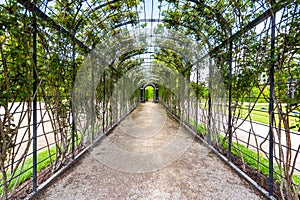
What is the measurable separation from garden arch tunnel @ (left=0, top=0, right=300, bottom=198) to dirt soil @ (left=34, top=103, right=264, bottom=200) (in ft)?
1.10

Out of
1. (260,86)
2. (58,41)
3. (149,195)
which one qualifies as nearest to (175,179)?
(149,195)

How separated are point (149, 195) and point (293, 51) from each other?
7.38 ft

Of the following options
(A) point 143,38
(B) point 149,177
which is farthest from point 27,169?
(A) point 143,38

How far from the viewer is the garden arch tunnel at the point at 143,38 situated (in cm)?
167

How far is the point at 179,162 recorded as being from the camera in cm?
294

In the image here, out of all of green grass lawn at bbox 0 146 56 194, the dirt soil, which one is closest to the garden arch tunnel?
green grass lawn at bbox 0 146 56 194

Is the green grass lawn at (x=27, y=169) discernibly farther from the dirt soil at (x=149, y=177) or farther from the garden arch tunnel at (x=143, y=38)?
the dirt soil at (x=149, y=177)

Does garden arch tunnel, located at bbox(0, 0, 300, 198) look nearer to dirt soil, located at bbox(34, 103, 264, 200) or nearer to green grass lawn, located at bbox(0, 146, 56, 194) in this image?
green grass lawn, located at bbox(0, 146, 56, 194)

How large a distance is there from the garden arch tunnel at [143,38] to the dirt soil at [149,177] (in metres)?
0.34

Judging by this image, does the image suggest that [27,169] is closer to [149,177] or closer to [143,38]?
[149,177]

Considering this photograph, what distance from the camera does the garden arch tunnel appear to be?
65.7 inches

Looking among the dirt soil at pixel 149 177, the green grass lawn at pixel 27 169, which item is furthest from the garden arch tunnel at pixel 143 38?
the dirt soil at pixel 149 177

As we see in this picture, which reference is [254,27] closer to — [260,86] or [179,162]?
[260,86]

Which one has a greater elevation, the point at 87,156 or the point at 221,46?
the point at 221,46
